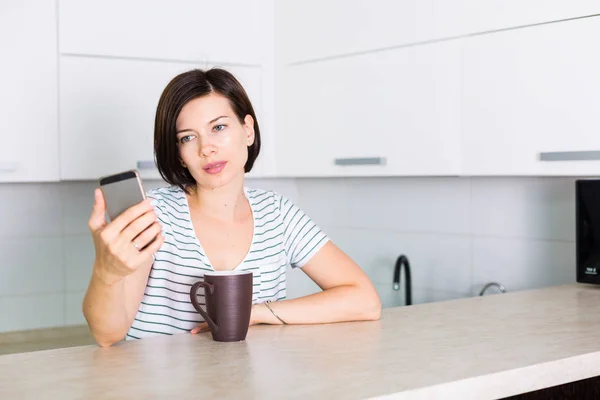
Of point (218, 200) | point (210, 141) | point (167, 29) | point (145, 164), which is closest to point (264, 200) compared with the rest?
point (218, 200)

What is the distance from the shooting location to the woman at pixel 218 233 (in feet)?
5.44

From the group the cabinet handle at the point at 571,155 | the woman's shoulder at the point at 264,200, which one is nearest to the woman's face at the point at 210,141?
the woman's shoulder at the point at 264,200

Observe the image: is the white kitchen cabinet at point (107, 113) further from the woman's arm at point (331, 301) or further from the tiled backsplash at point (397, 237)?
the woman's arm at point (331, 301)

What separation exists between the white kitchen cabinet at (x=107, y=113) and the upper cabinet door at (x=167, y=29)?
4cm

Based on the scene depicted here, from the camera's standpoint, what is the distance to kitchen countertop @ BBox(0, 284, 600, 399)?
1.12 meters

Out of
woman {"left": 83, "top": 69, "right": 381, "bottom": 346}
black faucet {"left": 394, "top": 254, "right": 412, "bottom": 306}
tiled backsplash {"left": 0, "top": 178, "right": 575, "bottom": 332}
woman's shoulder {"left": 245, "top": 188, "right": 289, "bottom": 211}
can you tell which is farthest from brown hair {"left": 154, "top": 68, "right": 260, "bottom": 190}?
black faucet {"left": 394, "top": 254, "right": 412, "bottom": 306}

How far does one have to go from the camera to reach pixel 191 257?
1680 mm

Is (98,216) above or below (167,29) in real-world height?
below

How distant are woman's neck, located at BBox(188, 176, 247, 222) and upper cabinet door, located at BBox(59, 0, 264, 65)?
3.26 feet

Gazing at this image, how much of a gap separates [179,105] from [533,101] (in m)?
0.98

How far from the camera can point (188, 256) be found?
5.51 ft

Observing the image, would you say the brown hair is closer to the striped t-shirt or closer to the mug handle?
the striped t-shirt

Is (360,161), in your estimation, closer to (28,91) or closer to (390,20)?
(390,20)

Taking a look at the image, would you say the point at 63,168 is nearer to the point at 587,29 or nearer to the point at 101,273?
the point at 101,273
